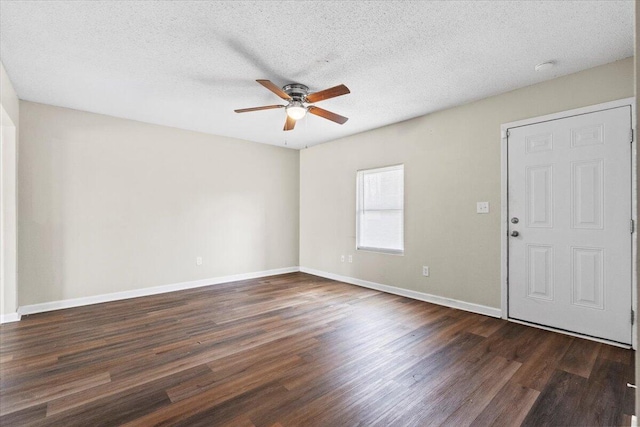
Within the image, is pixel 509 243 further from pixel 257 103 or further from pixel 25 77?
pixel 25 77

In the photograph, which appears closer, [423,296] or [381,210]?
[423,296]

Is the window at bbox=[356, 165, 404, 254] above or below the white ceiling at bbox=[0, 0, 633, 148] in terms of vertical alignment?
below

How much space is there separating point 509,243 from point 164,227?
4629 millimetres

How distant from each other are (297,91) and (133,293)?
141 inches

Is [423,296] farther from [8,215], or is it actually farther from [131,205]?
[8,215]

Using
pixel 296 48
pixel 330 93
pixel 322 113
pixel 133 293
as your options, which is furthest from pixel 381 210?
pixel 133 293

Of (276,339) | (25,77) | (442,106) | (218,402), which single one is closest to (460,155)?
(442,106)

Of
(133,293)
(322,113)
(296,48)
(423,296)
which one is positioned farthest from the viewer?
(133,293)

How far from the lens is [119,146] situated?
410 cm

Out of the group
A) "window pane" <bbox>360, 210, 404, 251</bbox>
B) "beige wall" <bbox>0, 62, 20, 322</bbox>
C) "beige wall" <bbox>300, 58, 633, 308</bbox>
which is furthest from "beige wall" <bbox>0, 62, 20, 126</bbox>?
"window pane" <bbox>360, 210, 404, 251</bbox>

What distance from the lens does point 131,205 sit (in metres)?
4.19

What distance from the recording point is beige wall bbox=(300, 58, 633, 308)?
2941 millimetres

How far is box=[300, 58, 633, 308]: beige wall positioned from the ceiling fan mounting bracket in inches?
71.8

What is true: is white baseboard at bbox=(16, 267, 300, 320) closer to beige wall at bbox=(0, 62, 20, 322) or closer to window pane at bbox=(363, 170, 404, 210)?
beige wall at bbox=(0, 62, 20, 322)
